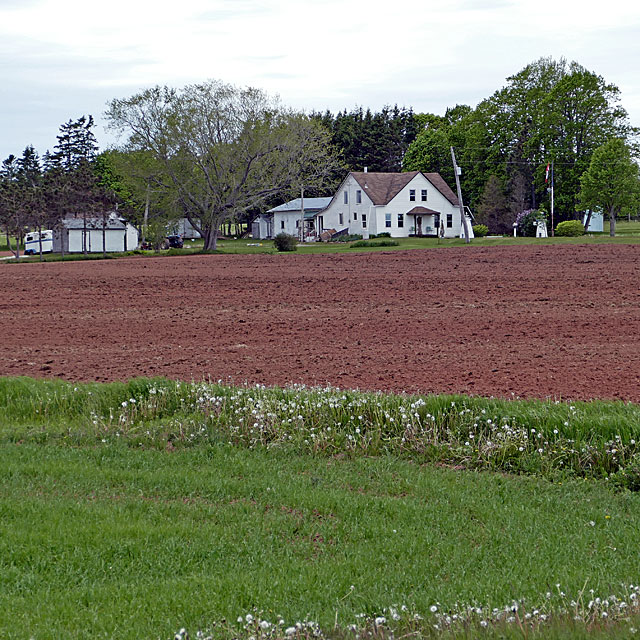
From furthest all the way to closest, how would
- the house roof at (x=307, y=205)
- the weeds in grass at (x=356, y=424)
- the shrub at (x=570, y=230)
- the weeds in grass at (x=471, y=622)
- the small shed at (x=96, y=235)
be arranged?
the house roof at (x=307, y=205)
the small shed at (x=96, y=235)
the shrub at (x=570, y=230)
the weeds in grass at (x=356, y=424)
the weeds in grass at (x=471, y=622)

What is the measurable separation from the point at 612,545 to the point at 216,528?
256 cm

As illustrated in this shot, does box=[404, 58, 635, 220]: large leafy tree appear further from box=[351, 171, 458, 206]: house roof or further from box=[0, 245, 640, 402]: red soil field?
box=[0, 245, 640, 402]: red soil field

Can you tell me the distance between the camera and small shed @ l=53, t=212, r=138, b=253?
63.7 metres

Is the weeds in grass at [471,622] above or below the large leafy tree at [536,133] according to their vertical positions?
below

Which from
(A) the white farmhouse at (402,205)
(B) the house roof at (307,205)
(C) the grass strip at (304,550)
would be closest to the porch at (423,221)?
(A) the white farmhouse at (402,205)

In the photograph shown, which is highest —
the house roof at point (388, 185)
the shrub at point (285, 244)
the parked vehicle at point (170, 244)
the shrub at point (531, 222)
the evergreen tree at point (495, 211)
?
the house roof at point (388, 185)

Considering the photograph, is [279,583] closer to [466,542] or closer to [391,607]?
[391,607]

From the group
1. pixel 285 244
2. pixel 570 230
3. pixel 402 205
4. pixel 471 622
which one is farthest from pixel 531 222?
pixel 471 622

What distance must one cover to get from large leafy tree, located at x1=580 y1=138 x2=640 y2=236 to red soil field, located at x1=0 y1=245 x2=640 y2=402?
35640 millimetres

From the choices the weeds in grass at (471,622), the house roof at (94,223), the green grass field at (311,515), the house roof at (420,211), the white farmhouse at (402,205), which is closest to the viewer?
the weeds in grass at (471,622)

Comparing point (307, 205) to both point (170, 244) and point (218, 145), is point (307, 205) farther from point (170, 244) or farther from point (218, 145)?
point (218, 145)

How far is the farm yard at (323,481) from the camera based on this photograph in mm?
4121

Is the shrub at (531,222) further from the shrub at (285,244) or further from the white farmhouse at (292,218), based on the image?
the white farmhouse at (292,218)

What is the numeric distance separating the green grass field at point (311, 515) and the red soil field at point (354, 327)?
1.67m
